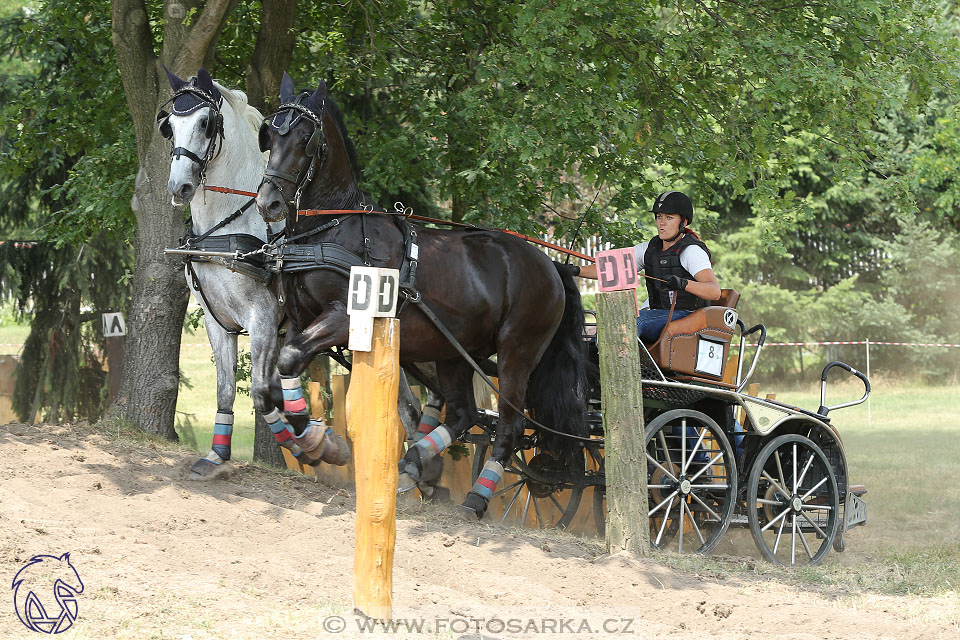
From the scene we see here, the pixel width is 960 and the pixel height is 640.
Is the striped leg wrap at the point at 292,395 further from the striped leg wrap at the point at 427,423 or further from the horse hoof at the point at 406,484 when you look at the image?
the striped leg wrap at the point at 427,423

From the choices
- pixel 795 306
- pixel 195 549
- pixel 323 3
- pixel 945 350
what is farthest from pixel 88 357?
pixel 945 350

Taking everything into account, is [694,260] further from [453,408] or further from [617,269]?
[453,408]

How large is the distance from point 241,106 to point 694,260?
3.15m

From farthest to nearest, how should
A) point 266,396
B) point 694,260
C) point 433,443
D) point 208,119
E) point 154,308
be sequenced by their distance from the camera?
point 154,308, point 694,260, point 433,443, point 266,396, point 208,119

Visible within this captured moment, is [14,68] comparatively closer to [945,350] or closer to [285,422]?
[285,422]

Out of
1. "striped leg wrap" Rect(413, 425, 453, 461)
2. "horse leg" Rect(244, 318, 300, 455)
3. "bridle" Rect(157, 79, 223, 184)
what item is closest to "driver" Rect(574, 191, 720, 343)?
"striped leg wrap" Rect(413, 425, 453, 461)

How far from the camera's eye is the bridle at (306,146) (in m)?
5.83

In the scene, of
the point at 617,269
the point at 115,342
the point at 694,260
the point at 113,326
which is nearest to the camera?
the point at 617,269

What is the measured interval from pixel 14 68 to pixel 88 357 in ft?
21.3

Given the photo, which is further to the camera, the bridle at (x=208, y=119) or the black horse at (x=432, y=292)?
the bridle at (x=208, y=119)

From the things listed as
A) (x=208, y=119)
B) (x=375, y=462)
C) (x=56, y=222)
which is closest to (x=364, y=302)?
(x=375, y=462)

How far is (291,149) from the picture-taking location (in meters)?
5.88

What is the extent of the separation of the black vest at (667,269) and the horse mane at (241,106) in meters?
2.79

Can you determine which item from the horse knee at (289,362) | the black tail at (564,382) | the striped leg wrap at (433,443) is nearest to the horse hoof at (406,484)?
the striped leg wrap at (433,443)
